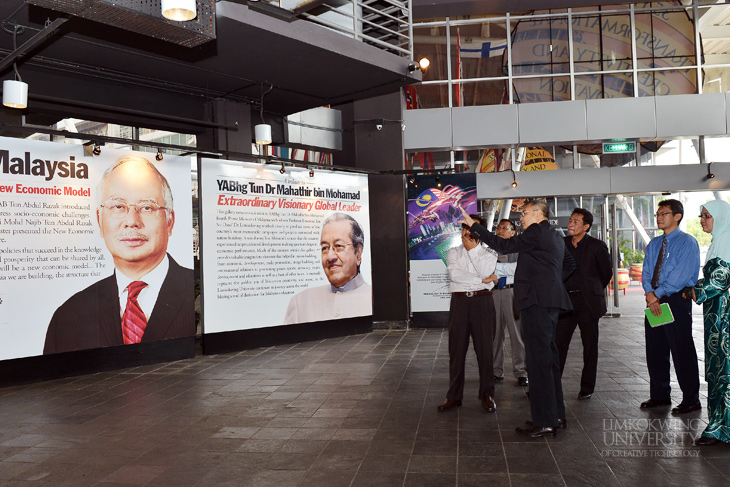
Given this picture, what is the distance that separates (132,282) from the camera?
7.68m

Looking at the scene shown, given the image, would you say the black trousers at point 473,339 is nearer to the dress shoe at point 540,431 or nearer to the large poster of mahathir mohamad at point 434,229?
the dress shoe at point 540,431

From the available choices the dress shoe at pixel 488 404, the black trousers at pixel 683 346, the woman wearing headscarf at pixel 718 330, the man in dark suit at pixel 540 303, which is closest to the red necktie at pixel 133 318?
the dress shoe at pixel 488 404

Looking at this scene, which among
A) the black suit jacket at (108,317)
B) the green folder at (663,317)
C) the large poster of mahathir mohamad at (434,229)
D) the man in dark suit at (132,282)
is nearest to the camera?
the green folder at (663,317)

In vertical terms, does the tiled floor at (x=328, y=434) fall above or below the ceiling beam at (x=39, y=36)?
below

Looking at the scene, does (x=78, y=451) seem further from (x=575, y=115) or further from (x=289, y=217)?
(x=575, y=115)

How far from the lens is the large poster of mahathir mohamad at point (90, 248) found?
6.70 m

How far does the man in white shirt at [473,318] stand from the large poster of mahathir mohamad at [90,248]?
14.8ft

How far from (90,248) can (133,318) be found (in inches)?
42.4

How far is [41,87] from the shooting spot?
777cm

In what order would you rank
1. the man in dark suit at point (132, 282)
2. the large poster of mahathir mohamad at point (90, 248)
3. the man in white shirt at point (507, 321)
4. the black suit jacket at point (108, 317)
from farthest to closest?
the man in dark suit at point (132, 282) → the black suit jacket at point (108, 317) → the large poster of mahathir mohamad at point (90, 248) → the man in white shirt at point (507, 321)

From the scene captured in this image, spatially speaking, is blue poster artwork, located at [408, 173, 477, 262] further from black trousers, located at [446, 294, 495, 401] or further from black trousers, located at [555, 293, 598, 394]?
black trousers, located at [446, 294, 495, 401]

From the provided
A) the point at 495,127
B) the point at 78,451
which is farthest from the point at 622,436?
the point at 495,127

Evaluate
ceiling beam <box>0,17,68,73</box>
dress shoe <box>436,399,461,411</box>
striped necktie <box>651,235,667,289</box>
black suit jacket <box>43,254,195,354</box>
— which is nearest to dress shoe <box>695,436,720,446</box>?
striped necktie <box>651,235,667,289</box>

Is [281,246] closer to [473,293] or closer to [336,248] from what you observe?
[336,248]
